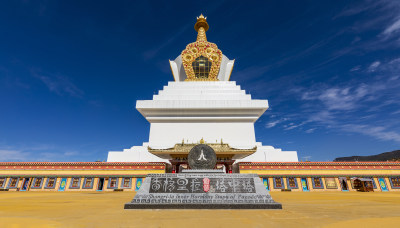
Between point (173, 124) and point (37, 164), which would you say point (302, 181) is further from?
point (37, 164)

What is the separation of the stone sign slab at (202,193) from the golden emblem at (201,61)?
59.6 ft

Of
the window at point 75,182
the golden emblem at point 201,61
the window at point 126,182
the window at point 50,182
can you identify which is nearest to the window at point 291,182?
the window at point 126,182

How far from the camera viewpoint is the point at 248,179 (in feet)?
19.8

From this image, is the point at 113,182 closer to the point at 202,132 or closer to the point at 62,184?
the point at 62,184

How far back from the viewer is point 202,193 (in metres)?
5.68

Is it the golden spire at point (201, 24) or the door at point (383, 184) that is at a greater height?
the golden spire at point (201, 24)

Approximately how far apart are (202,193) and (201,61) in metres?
20.6

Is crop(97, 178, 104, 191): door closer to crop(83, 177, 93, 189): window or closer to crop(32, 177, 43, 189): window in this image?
crop(83, 177, 93, 189): window

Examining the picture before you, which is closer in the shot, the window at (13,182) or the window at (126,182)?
the window at (126,182)

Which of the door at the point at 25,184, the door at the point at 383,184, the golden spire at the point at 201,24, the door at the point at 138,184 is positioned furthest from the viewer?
the golden spire at the point at 201,24

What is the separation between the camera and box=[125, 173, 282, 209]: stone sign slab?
533cm

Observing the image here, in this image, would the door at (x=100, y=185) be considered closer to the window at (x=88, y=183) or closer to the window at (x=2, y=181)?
the window at (x=88, y=183)

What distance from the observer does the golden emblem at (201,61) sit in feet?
77.0

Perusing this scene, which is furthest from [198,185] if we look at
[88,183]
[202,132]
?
[88,183]
